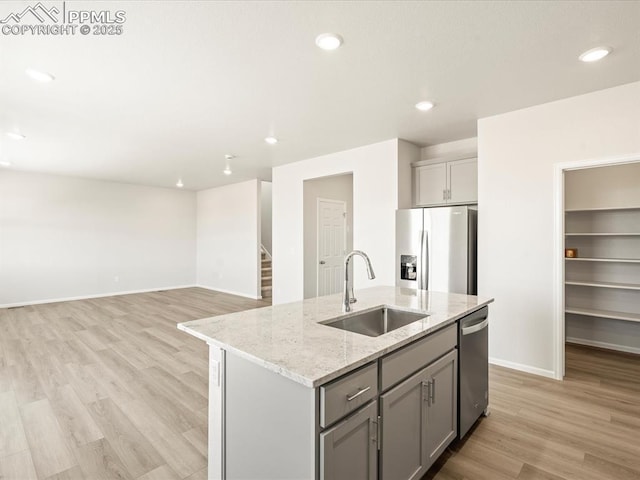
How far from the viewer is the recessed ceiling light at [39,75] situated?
2533 millimetres

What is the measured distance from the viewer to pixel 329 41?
2.16m

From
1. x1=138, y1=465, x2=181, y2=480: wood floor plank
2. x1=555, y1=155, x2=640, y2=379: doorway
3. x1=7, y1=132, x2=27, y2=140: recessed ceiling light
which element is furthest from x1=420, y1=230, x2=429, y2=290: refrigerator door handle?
x1=7, y1=132, x2=27, y2=140: recessed ceiling light

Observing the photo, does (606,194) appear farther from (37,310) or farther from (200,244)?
(37,310)

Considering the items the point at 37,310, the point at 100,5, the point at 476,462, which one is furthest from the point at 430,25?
the point at 37,310

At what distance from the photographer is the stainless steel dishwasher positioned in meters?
2.14

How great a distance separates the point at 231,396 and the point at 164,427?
4.18 ft

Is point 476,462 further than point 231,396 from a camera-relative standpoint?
Yes

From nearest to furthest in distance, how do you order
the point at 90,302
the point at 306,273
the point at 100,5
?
the point at 100,5 → the point at 306,273 → the point at 90,302

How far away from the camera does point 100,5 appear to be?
1819 millimetres

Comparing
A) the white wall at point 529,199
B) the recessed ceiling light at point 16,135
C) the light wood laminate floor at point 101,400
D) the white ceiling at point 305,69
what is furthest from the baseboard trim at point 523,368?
the recessed ceiling light at point 16,135

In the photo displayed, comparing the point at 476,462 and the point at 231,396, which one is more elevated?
the point at 231,396

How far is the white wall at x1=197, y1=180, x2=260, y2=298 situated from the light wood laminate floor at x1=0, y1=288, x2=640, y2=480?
10.8 ft

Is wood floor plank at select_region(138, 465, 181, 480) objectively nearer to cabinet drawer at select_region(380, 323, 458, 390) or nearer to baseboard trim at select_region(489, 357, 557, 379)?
cabinet drawer at select_region(380, 323, 458, 390)

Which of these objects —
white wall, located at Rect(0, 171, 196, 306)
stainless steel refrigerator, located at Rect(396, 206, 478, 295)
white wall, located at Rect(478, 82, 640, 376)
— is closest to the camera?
white wall, located at Rect(478, 82, 640, 376)
